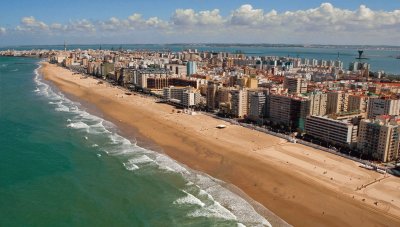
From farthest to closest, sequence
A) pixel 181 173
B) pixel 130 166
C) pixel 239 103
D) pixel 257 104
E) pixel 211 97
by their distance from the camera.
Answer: pixel 211 97
pixel 239 103
pixel 257 104
pixel 130 166
pixel 181 173

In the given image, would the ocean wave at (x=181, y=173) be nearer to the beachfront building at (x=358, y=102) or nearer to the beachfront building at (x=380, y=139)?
the beachfront building at (x=380, y=139)

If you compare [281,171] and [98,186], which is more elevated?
[281,171]

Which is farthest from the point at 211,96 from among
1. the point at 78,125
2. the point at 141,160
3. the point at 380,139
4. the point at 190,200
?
the point at 190,200

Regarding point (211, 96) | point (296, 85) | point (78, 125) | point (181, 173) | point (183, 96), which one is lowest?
point (181, 173)

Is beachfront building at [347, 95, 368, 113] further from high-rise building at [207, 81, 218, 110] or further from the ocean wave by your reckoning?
the ocean wave

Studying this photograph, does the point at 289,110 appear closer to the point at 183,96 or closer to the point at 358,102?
the point at 358,102
